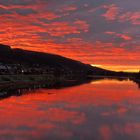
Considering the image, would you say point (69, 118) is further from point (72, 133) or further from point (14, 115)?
point (72, 133)

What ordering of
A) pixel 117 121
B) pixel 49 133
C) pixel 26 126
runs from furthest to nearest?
pixel 117 121
pixel 26 126
pixel 49 133

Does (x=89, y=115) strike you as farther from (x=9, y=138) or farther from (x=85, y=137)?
(x=9, y=138)

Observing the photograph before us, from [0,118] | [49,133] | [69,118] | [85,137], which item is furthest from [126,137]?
[0,118]

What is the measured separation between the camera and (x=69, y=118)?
105 feet

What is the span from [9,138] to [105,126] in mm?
8554

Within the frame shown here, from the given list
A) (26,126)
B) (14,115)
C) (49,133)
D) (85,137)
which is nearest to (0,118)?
(14,115)

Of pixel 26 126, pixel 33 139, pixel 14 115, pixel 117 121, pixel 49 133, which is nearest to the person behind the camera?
pixel 33 139

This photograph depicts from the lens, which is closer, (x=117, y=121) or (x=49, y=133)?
(x=49, y=133)

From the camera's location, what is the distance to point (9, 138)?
22172 mm

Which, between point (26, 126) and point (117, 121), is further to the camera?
point (117, 121)

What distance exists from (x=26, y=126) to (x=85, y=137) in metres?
5.61

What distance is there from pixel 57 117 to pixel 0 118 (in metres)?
5.12

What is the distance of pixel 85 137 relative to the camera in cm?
2327

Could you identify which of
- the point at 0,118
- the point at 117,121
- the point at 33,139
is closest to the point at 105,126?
the point at 117,121
